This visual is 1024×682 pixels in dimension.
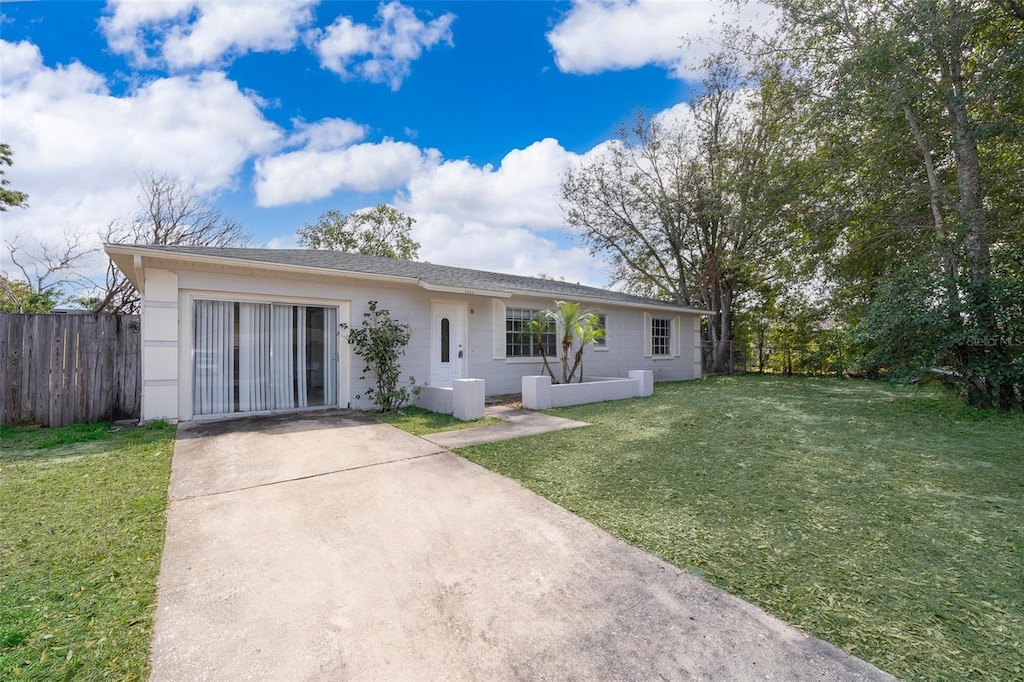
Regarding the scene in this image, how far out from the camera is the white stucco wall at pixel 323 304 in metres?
6.34

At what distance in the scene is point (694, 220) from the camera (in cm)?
1809

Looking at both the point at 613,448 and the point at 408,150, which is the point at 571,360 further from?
the point at 408,150

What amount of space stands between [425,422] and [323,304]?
292 cm

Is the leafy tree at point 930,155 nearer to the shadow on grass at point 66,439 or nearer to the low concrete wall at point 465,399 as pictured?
the low concrete wall at point 465,399

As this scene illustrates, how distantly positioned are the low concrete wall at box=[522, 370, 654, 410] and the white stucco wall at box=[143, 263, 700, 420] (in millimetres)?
1889

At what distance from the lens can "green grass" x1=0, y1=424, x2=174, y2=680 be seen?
70.2 inches

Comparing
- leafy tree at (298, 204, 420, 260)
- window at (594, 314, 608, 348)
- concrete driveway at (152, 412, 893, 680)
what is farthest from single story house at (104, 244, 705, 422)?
leafy tree at (298, 204, 420, 260)

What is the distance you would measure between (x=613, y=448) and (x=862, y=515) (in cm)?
238

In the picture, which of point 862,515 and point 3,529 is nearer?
point 3,529

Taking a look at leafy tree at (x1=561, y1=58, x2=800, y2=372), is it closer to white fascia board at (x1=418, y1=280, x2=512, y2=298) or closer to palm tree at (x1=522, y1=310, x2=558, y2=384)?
palm tree at (x1=522, y1=310, x2=558, y2=384)

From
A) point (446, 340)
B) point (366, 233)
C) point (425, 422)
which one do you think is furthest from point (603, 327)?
point (366, 233)

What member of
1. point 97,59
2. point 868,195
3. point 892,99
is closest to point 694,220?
point 868,195

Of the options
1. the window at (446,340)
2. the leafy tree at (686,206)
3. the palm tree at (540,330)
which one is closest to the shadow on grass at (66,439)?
the window at (446,340)

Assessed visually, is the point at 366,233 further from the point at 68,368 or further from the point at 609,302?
the point at 68,368
